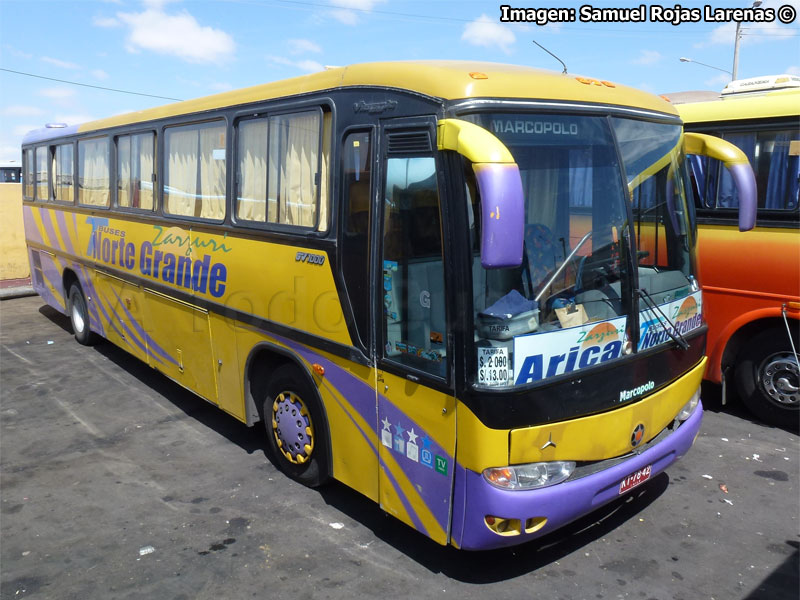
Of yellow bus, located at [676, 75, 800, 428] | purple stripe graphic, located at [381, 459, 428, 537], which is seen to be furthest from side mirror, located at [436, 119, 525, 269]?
yellow bus, located at [676, 75, 800, 428]

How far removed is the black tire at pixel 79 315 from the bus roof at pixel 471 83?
5.83 metres

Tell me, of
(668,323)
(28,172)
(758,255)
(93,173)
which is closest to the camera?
(668,323)

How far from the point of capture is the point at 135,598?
3.92 metres

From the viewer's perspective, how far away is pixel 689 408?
4.77 metres

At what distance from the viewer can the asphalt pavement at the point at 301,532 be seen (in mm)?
4023

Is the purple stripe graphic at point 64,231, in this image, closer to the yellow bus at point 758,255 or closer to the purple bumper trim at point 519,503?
the purple bumper trim at point 519,503

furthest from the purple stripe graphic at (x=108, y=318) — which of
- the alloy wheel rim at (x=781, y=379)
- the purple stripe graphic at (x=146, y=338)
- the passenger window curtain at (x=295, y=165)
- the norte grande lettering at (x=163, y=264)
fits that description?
the alloy wheel rim at (x=781, y=379)

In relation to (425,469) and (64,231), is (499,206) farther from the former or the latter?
(64,231)

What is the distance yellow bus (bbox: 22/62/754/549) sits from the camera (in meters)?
3.50

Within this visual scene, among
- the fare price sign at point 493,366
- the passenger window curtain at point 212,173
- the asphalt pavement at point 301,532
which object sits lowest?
the asphalt pavement at point 301,532

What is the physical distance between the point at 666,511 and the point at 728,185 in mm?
3520

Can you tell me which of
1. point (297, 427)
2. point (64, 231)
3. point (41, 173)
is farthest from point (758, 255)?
point (41, 173)

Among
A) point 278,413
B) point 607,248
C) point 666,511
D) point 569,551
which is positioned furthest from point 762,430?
point 278,413

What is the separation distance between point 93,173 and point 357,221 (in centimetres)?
599
